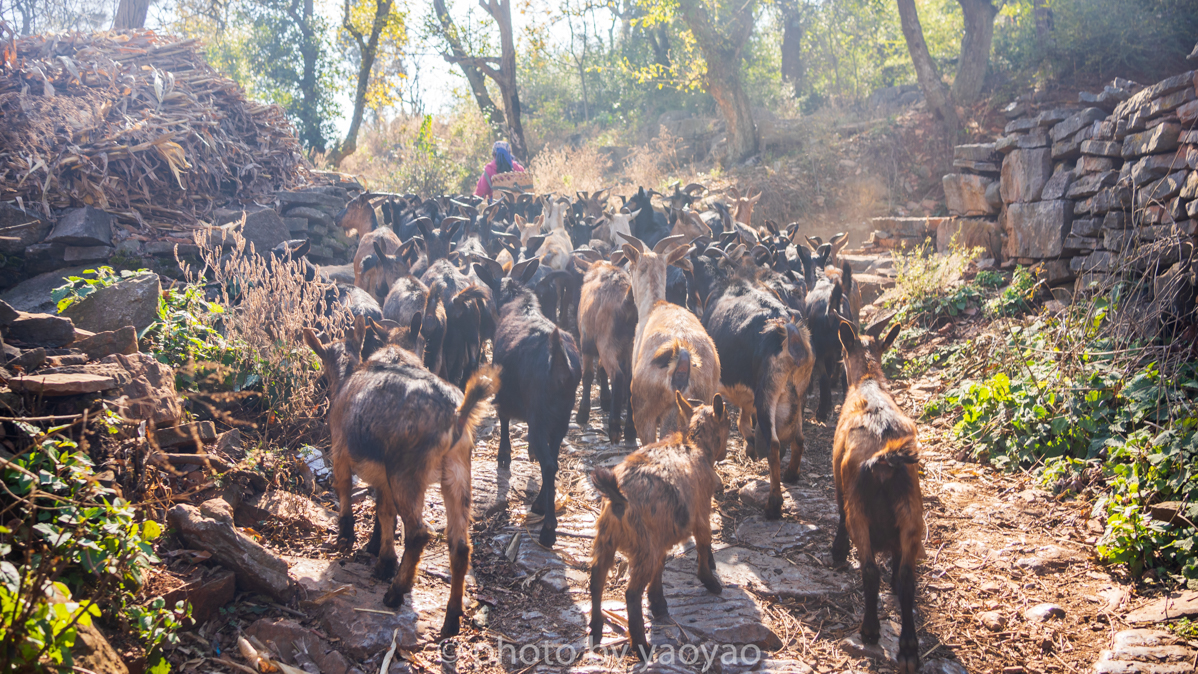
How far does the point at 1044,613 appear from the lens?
420 cm

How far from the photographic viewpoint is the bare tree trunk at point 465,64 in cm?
2253

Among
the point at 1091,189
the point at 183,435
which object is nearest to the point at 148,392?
the point at 183,435

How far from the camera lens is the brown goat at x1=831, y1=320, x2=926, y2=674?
369cm

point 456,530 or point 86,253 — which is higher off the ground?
point 86,253

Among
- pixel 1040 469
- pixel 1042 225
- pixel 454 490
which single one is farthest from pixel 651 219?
pixel 454 490

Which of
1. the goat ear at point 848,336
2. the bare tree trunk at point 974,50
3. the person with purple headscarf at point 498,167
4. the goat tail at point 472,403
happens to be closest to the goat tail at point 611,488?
the goat tail at point 472,403

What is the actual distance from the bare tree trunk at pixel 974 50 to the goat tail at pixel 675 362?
15988mm

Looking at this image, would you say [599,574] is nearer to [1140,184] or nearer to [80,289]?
[80,289]

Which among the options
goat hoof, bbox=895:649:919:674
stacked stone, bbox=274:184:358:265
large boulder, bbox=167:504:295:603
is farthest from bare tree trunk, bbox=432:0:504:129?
goat hoof, bbox=895:649:919:674

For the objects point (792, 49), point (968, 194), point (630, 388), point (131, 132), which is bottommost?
point (630, 388)

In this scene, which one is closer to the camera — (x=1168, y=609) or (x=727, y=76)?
(x=1168, y=609)

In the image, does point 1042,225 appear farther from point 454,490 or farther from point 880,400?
point 454,490

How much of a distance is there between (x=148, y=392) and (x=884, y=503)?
4.48m

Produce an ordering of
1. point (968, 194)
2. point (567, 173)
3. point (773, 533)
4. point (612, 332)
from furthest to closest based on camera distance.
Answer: point (567, 173) < point (968, 194) < point (612, 332) < point (773, 533)
